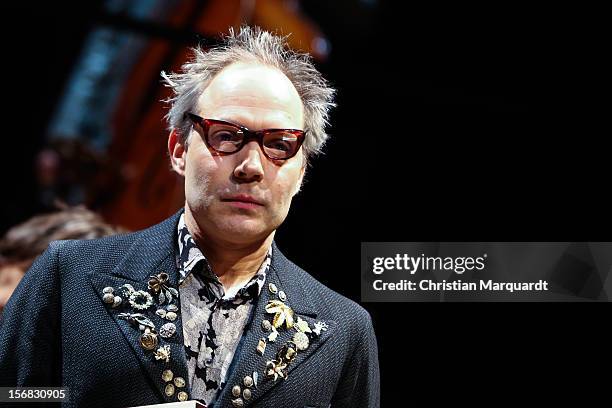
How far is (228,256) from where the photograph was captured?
134 cm

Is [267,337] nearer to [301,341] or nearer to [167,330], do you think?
[301,341]

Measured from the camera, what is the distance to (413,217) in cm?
245

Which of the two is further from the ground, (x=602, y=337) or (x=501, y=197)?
(x=501, y=197)

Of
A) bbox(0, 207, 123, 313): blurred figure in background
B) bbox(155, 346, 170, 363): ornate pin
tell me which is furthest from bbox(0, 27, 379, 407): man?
bbox(0, 207, 123, 313): blurred figure in background

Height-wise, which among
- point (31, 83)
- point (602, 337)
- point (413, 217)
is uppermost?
point (31, 83)

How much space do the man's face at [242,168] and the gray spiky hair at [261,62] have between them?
1.0 inches

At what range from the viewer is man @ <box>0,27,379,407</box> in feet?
4.07

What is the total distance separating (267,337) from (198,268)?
0.17 metres

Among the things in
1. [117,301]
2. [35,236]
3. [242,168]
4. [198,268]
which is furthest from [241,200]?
[35,236]

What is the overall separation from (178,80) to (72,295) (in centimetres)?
44

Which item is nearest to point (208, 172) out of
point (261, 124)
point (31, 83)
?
point (261, 124)

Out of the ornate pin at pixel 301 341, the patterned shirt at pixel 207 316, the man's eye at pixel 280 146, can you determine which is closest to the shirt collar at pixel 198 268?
the patterned shirt at pixel 207 316

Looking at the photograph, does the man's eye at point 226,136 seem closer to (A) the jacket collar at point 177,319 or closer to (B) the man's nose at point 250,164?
(B) the man's nose at point 250,164

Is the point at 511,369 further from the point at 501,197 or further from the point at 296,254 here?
the point at 296,254
